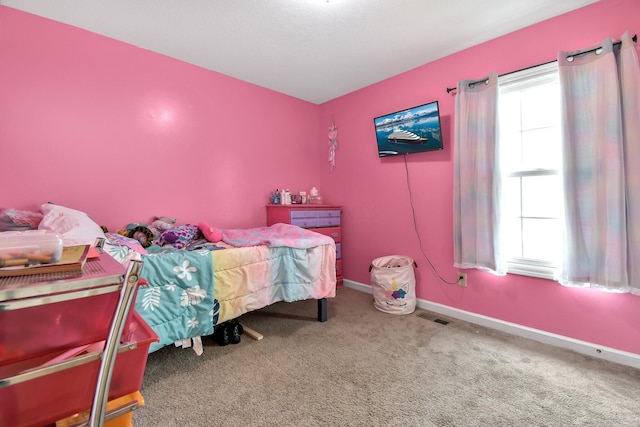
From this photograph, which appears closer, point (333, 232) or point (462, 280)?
point (462, 280)

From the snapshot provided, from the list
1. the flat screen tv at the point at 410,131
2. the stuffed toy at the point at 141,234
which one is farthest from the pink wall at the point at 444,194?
the stuffed toy at the point at 141,234

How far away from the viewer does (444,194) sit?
2758 millimetres

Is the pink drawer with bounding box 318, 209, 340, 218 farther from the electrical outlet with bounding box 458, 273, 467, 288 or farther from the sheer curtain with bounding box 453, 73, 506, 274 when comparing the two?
the electrical outlet with bounding box 458, 273, 467, 288

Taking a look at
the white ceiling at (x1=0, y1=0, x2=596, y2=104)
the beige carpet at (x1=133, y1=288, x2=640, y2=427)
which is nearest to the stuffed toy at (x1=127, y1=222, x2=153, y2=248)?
the beige carpet at (x1=133, y1=288, x2=640, y2=427)

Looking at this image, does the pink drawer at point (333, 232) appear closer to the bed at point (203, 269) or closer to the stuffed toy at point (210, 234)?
the bed at point (203, 269)

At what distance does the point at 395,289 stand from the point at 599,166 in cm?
171

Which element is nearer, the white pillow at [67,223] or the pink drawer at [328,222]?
the white pillow at [67,223]

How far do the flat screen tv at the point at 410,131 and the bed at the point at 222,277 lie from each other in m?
1.27

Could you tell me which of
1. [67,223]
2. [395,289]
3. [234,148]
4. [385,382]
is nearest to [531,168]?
[395,289]

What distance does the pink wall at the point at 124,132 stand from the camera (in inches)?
81.0

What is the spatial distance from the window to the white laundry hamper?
83 centimetres

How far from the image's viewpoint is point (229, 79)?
313 cm

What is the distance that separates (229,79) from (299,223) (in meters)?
1.73

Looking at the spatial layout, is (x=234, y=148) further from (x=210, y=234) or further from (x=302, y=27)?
(x=302, y=27)
